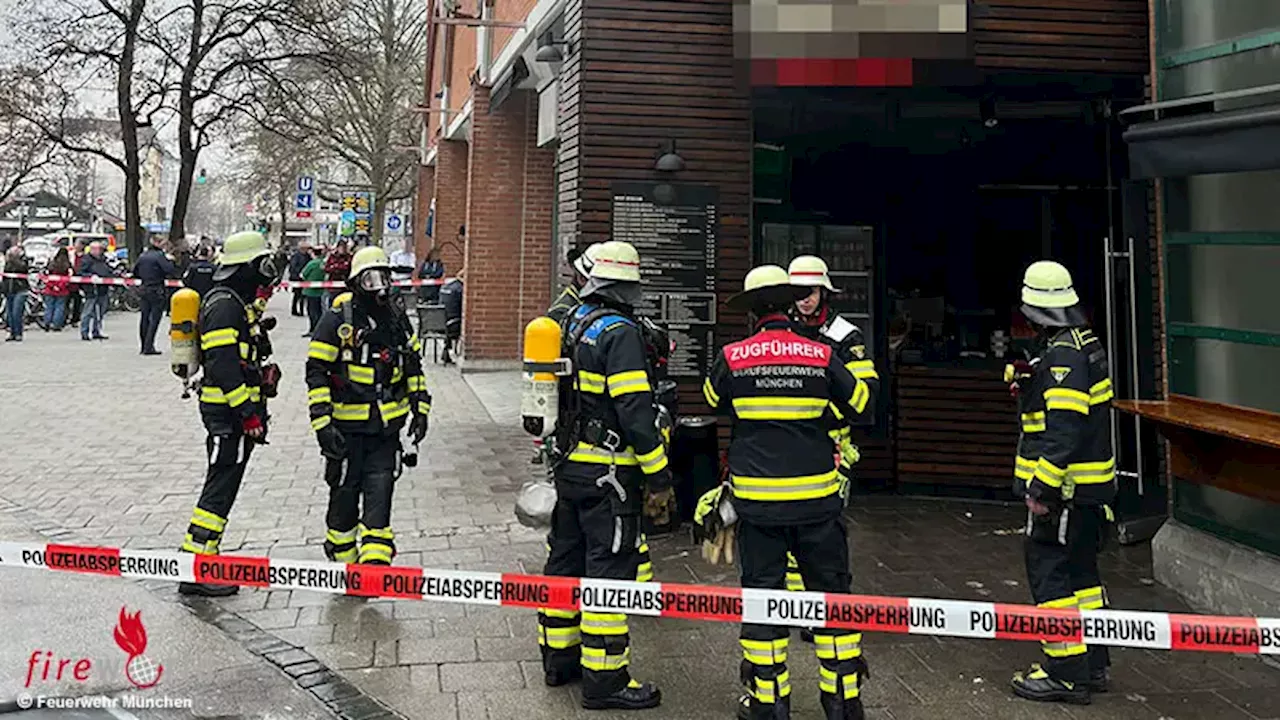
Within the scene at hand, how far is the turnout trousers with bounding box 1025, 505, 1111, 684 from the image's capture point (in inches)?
154

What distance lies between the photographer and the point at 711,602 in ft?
11.6

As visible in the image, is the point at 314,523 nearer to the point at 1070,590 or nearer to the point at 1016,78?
the point at 1070,590

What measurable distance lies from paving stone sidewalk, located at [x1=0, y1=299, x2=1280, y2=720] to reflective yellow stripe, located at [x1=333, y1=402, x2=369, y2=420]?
97 cm

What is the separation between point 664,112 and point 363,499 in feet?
10.8

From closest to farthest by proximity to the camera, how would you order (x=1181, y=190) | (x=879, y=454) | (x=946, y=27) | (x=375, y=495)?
(x=375, y=495)
(x=1181, y=190)
(x=946, y=27)
(x=879, y=454)

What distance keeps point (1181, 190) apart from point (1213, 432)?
1703mm

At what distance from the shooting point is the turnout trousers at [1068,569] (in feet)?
12.8

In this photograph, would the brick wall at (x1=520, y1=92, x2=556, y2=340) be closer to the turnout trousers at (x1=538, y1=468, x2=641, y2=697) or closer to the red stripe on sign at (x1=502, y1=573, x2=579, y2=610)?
the turnout trousers at (x1=538, y1=468, x2=641, y2=697)

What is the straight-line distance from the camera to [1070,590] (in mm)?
4004

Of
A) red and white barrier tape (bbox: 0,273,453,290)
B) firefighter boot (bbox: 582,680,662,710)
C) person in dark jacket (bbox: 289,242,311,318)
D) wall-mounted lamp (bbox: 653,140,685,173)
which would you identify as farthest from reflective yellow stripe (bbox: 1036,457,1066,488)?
person in dark jacket (bbox: 289,242,311,318)

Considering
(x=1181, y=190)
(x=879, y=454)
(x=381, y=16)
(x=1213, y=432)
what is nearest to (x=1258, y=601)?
(x=1213, y=432)

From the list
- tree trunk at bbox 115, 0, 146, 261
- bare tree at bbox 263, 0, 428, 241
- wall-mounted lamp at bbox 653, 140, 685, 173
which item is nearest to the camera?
wall-mounted lamp at bbox 653, 140, 685, 173

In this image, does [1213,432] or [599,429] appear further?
[1213,432]

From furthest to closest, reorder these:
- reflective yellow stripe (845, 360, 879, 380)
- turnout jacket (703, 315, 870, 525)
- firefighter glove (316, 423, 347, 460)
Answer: firefighter glove (316, 423, 347, 460), reflective yellow stripe (845, 360, 879, 380), turnout jacket (703, 315, 870, 525)
